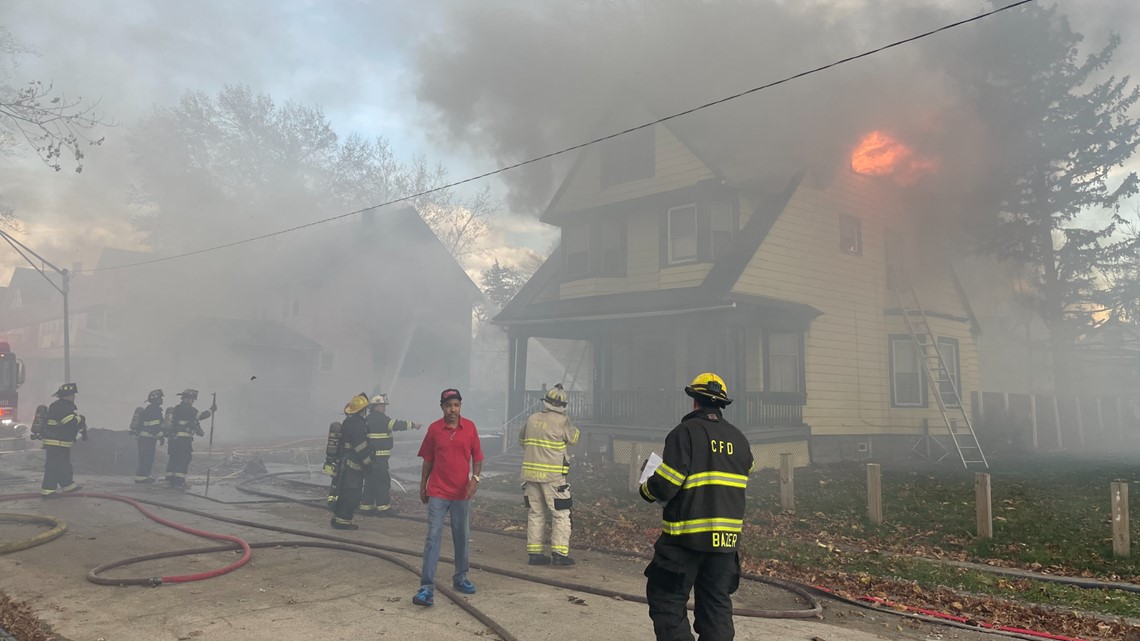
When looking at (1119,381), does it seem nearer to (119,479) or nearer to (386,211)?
(386,211)

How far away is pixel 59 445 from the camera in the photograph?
38.2ft

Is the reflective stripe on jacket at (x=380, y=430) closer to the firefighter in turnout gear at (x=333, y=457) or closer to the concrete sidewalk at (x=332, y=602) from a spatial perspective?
the firefighter in turnout gear at (x=333, y=457)

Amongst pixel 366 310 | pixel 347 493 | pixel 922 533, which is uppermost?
pixel 366 310

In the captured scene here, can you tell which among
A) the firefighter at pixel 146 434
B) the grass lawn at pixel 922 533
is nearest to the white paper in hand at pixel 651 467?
the grass lawn at pixel 922 533

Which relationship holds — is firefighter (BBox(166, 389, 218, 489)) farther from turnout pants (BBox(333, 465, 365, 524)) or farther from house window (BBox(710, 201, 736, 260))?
house window (BBox(710, 201, 736, 260))

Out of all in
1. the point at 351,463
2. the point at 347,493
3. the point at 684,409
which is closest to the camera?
the point at 347,493

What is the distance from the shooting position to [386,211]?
40000mm

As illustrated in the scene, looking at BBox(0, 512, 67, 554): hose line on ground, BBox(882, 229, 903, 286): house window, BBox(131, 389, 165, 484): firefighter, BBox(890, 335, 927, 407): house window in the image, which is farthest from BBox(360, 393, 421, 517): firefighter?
BBox(882, 229, 903, 286): house window

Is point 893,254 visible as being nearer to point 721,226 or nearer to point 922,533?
point 721,226

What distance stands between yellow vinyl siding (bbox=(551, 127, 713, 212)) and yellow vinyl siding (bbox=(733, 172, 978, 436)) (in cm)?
240

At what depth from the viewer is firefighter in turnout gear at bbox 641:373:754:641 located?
389cm

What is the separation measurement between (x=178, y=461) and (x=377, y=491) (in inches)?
199

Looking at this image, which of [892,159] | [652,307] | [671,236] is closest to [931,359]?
[892,159]

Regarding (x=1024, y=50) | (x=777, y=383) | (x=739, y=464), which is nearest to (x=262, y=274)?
(x=777, y=383)
